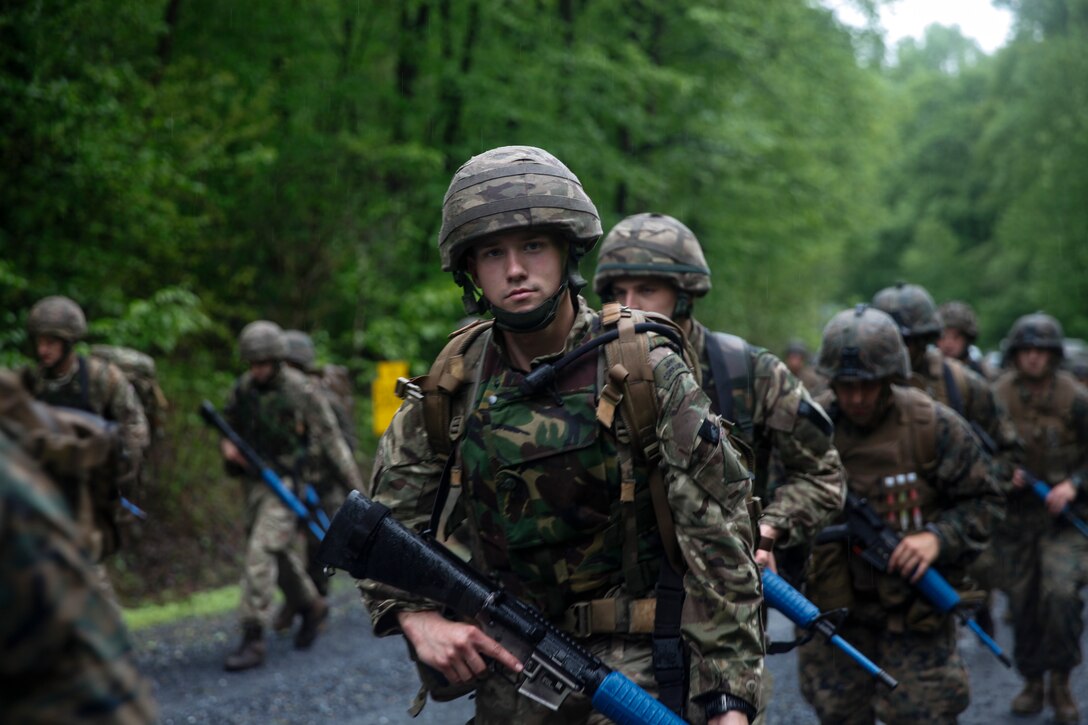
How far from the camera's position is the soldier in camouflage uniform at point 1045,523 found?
7.28m

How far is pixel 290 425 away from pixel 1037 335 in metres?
5.35

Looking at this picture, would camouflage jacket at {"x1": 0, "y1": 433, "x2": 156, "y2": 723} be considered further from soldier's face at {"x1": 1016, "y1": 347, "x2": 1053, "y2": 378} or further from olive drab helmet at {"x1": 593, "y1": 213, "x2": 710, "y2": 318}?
soldier's face at {"x1": 1016, "y1": 347, "x2": 1053, "y2": 378}

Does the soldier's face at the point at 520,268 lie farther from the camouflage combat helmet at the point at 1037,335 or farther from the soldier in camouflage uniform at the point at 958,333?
the soldier in camouflage uniform at the point at 958,333

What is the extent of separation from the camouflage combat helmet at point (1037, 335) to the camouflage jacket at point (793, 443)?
4.39 m

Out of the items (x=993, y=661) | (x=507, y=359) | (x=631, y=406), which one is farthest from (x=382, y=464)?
(x=993, y=661)

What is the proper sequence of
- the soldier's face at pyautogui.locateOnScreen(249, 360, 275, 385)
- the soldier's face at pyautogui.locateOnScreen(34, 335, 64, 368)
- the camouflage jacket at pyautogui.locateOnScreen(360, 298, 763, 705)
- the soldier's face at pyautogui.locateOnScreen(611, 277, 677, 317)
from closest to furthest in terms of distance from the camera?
the camouflage jacket at pyautogui.locateOnScreen(360, 298, 763, 705) < the soldier's face at pyautogui.locateOnScreen(611, 277, 677, 317) < the soldier's face at pyautogui.locateOnScreen(34, 335, 64, 368) < the soldier's face at pyautogui.locateOnScreen(249, 360, 275, 385)

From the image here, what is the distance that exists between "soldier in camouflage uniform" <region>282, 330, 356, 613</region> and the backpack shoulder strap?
15.9ft

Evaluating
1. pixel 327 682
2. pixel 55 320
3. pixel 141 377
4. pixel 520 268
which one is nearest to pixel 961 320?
pixel 327 682

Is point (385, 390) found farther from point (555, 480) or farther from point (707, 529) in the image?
point (707, 529)

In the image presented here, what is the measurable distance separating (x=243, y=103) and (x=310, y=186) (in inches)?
66.9

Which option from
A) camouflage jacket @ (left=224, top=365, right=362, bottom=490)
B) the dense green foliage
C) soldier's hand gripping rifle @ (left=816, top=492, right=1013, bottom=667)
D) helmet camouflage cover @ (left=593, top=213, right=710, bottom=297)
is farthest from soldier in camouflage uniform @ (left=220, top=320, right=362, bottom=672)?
soldier's hand gripping rifle @ (left=816, top=492, right=1013, bottom=667)

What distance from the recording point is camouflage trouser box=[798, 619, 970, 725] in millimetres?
4746

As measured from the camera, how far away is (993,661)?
28.4 feet

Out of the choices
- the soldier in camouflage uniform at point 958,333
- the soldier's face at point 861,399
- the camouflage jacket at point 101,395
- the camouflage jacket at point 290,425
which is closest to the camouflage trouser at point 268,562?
the camouflage jacket at point 290,425
